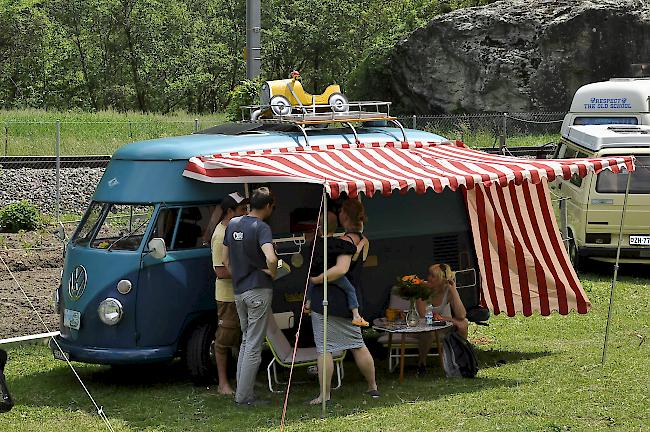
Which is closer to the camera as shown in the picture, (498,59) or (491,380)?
(491,380)

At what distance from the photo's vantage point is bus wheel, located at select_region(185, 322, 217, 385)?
35.4 feet

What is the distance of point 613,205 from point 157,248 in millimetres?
8862

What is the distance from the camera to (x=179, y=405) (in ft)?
33.5

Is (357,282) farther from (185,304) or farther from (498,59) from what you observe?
(498,59)

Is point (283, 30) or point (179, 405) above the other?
point (283, 30)

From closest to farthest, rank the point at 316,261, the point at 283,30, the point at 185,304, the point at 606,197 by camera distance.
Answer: the point at 316,261, the point at 185,304, the point at 606,197, the point at 283,30

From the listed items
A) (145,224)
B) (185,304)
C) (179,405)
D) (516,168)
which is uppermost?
(516,168)

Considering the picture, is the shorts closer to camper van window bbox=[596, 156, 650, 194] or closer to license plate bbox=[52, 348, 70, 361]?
license plate bbox=[52, 348, 70, 361]

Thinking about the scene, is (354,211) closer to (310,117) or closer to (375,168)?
(375,168)

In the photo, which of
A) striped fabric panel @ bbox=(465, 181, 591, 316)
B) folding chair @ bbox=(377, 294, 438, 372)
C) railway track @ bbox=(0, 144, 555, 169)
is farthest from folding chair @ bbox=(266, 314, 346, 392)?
railway track @ bbox=(0, 144, 555, 169)

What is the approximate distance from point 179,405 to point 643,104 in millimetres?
11328

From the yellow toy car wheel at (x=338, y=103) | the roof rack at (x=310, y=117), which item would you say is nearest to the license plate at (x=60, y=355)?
the roof rack at (x=310, y=117)

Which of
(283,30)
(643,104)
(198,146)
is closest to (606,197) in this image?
(643,104)

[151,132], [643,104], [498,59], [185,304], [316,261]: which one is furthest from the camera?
[498,59]
